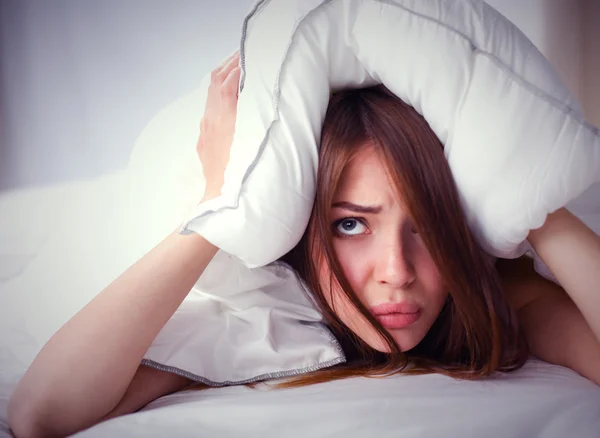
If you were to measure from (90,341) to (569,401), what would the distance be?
52cm

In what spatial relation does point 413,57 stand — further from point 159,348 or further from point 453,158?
point 159,348

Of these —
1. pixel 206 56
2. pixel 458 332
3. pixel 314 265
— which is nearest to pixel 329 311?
pixel 314 265

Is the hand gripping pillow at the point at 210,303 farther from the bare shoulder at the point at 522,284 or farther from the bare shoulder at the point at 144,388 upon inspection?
the bare shoulder at the point at 522,284

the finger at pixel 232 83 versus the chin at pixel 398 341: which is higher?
the finger at pixel 232 83

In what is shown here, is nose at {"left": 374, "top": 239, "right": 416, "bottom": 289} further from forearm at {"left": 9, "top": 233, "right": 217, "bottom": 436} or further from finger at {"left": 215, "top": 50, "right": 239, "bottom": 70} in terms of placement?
finger at {"left": 215, "top": 50, "right": 239, "bottom": 70}

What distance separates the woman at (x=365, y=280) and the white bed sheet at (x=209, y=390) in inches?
1.7

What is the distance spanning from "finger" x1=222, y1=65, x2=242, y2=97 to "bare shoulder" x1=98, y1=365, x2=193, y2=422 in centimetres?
37

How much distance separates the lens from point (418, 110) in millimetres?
636

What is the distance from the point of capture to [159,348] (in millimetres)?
651

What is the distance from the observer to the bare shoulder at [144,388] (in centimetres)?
60

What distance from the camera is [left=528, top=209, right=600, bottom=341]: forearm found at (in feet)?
2.02

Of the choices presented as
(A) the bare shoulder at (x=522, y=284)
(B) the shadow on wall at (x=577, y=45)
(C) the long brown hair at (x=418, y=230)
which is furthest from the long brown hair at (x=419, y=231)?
(B) the shadow on wall at (x=577, y=45)

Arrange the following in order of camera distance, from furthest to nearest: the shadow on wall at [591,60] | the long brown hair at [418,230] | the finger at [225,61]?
1. the shadow on wall at [591,60]
2. the finger at [225,61]
3. the long brown hair at [418,230]

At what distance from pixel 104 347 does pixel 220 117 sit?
331mm
